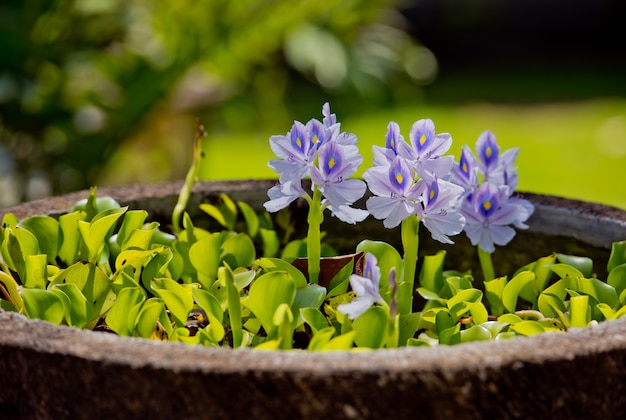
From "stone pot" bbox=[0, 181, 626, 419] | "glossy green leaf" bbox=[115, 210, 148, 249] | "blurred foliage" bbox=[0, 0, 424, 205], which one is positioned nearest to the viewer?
"stone pot" bbox=[0, 181, 626, 419]

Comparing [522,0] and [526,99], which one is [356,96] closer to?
[526,99]

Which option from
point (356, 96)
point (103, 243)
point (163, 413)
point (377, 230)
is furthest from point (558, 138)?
point (163, 413)

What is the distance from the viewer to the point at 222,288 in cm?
107

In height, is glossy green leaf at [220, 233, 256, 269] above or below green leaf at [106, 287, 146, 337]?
above

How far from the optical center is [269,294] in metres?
0.94

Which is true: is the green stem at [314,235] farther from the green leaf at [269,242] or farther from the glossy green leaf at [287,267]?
the green leaf at [269,242]

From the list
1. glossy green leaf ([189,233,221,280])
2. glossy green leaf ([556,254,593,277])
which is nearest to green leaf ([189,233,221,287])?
glossy green leaf ([189,233,221,280])

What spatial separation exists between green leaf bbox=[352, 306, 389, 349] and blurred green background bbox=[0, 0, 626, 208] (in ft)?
7.34

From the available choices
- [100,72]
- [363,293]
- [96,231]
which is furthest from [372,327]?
[100,72]

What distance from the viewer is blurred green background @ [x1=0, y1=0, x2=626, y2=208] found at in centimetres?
306

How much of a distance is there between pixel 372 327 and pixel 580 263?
15.6 inches

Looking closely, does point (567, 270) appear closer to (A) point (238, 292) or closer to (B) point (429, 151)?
(B) point (429, 151)

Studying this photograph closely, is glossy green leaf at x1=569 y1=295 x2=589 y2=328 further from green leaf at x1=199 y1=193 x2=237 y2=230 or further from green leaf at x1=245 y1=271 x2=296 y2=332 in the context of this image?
green leaf at x1=199 y1=193 x2=237 y2=230

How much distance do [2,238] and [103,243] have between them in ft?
0.39
